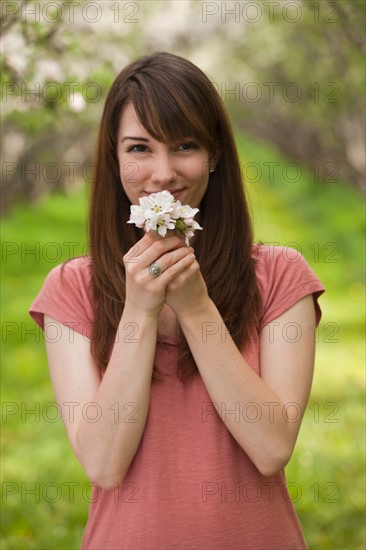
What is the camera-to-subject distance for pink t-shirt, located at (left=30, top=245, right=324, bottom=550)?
299 cm

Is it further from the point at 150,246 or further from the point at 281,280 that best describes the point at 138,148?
the point at 281,280

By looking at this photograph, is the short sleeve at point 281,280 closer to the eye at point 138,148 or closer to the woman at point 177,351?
the woman at point 177,351

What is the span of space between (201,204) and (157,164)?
0.37 meters

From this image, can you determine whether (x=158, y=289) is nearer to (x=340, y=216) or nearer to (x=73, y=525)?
(x=73, y=525)

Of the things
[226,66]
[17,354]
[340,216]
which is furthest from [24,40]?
[226,66]

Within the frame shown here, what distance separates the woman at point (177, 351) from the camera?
2959 mm

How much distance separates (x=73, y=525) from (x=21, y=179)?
17.9 meters

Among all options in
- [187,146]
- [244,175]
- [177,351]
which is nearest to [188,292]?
[177,351]

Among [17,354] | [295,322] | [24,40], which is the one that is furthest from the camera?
[17,354]

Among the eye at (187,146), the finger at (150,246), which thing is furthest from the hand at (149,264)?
the eye at (187,146)

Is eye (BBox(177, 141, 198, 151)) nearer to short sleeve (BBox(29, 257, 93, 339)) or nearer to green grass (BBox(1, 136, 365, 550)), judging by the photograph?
short sleeve (BBox(29, 257, 93, 339))

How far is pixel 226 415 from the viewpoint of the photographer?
295 cm

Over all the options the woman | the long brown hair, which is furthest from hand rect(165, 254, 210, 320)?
the long brown hair

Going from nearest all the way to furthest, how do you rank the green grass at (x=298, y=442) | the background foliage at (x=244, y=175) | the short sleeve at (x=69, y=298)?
1. the short sleeve at (x=69, y=298)
2. the green grass at (x=298, y=442)
3. the background foliage at (x=244, y=175)
